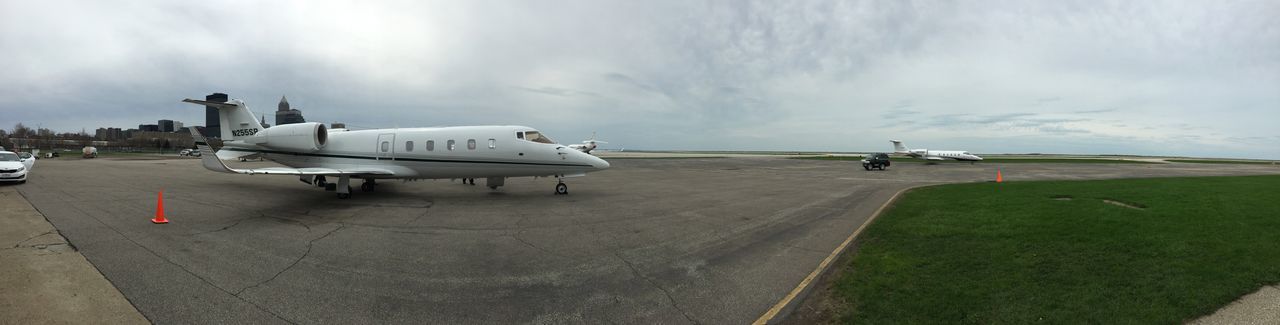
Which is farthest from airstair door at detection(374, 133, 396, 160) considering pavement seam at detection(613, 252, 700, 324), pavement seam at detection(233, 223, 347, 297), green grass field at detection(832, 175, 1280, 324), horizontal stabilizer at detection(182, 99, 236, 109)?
green grass field at detection(832, 175, 1280, 324)

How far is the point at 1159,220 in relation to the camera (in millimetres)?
7559

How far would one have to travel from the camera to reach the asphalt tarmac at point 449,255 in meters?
4.38

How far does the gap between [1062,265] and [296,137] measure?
19.3 metres

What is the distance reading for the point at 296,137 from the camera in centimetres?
1464

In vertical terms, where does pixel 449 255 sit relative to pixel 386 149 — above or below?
below

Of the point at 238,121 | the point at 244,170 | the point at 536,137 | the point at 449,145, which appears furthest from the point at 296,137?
the point at 536,137

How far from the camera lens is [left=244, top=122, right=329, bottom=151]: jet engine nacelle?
47.2ft

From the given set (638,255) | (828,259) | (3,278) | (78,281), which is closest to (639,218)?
(638,255)

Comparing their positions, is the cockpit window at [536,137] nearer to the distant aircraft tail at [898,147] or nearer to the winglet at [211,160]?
the winglet at [211,160]

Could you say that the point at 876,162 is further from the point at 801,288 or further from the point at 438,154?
the point at 801,288

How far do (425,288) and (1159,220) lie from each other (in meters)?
11.8

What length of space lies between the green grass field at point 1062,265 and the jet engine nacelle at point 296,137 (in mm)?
16121

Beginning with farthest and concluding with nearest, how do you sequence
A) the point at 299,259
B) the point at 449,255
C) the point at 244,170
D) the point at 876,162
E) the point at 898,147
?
the point at 898,147, the point at 876,162, the point at 244,170, the point at 449,255, the point at 299,259

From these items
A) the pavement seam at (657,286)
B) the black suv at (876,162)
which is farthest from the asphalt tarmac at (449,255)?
the black suv at (876,162)
